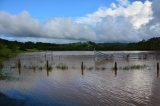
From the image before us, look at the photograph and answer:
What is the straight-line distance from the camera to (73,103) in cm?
2364

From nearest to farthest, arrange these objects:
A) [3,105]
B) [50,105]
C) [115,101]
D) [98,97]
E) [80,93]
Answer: [3,105] < [50,105] < [115,101] < [98,97] < [80,93]

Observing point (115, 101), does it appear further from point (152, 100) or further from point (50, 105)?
point (50, 105)

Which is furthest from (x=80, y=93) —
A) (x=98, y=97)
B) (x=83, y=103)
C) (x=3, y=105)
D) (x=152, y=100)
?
(x=3, y=105)

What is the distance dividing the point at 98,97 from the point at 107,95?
1406 millimetres

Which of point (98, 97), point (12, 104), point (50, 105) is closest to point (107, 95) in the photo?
point (98, 97)

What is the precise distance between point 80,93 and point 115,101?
575 centimetres

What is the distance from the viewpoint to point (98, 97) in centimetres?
2680

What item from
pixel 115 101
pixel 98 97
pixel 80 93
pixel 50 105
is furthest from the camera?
pixel 80 93

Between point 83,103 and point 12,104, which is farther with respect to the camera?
point 83,103

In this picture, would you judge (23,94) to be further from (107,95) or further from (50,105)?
(107,95)

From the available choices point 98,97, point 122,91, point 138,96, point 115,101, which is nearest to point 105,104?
point 115,101

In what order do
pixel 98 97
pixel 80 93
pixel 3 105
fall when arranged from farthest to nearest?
pixel 80 93, pixel 98 97, pixel 3 105

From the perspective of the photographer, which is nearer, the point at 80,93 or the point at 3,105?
the point at 3,105

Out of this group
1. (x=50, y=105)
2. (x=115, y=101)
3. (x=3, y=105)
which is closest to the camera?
Result: (x=3, y=105)
